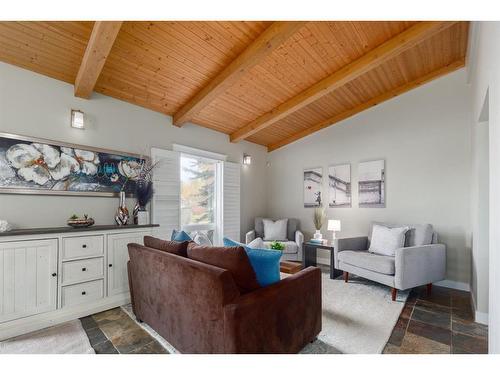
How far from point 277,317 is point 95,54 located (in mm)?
2727

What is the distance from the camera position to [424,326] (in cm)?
234

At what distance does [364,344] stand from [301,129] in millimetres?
4022

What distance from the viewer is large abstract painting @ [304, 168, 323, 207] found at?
16.2ft

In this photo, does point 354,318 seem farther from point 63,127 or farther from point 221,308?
point 63,127

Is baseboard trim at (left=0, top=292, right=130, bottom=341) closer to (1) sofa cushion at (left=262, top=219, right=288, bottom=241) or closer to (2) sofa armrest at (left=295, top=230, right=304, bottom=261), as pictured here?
(1) sofa cushion at (left=262, top=219, right=288, bottom=241)

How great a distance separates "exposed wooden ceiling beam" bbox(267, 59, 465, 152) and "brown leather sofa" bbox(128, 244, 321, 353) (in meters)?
3.51

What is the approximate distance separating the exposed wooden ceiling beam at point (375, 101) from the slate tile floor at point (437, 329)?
122 inches

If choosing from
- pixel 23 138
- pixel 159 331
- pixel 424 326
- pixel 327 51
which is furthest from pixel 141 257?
pixel 327 51

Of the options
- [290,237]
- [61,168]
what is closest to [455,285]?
[290,237]

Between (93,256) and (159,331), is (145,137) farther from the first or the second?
(159,331)

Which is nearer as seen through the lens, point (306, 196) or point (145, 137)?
point (145, 137)

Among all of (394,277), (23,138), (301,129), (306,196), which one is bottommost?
(394,277)

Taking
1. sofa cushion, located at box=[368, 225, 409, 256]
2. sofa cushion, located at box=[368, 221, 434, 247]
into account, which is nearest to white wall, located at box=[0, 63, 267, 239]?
sofa cushion, located at box=[368, 225, 409, 256]

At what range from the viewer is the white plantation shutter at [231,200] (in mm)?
4758
